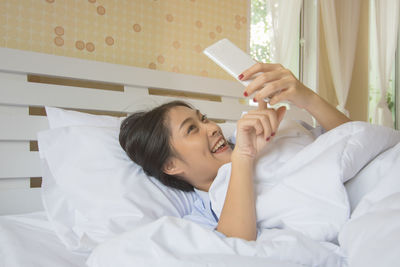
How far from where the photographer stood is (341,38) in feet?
9.21

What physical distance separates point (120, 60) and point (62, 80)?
0.30m

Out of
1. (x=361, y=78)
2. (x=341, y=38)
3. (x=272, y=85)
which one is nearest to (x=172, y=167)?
(x=272, y=85)

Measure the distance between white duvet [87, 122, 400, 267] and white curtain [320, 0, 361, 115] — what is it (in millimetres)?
1851

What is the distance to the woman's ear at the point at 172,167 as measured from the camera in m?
1.13

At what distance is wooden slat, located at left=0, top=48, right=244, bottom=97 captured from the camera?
4.40ft

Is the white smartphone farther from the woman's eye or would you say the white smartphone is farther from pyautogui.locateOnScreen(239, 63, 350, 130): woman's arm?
the woman's eye

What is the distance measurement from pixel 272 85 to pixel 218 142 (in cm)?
28

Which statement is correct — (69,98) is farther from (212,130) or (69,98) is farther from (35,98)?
(212,130)

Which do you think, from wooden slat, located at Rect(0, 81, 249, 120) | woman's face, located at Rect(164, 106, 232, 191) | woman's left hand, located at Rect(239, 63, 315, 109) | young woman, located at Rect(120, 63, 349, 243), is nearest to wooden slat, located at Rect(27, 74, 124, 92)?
wooden slat, located at Rect(0, 81, 249, 120)

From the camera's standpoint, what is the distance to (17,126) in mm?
1313

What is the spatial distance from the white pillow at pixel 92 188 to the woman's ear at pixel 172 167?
58 mm

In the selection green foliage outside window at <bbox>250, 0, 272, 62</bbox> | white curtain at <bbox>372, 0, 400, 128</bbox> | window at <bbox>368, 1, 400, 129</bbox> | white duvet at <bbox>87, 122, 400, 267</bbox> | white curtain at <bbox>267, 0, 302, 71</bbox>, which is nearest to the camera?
white duvet at <bbox>87, 122, 400, 267</bbox>

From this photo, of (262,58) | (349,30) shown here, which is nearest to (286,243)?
(262,58)

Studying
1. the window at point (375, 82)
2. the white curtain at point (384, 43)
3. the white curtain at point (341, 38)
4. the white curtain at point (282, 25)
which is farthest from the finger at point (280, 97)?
the window at point (375, 82)
